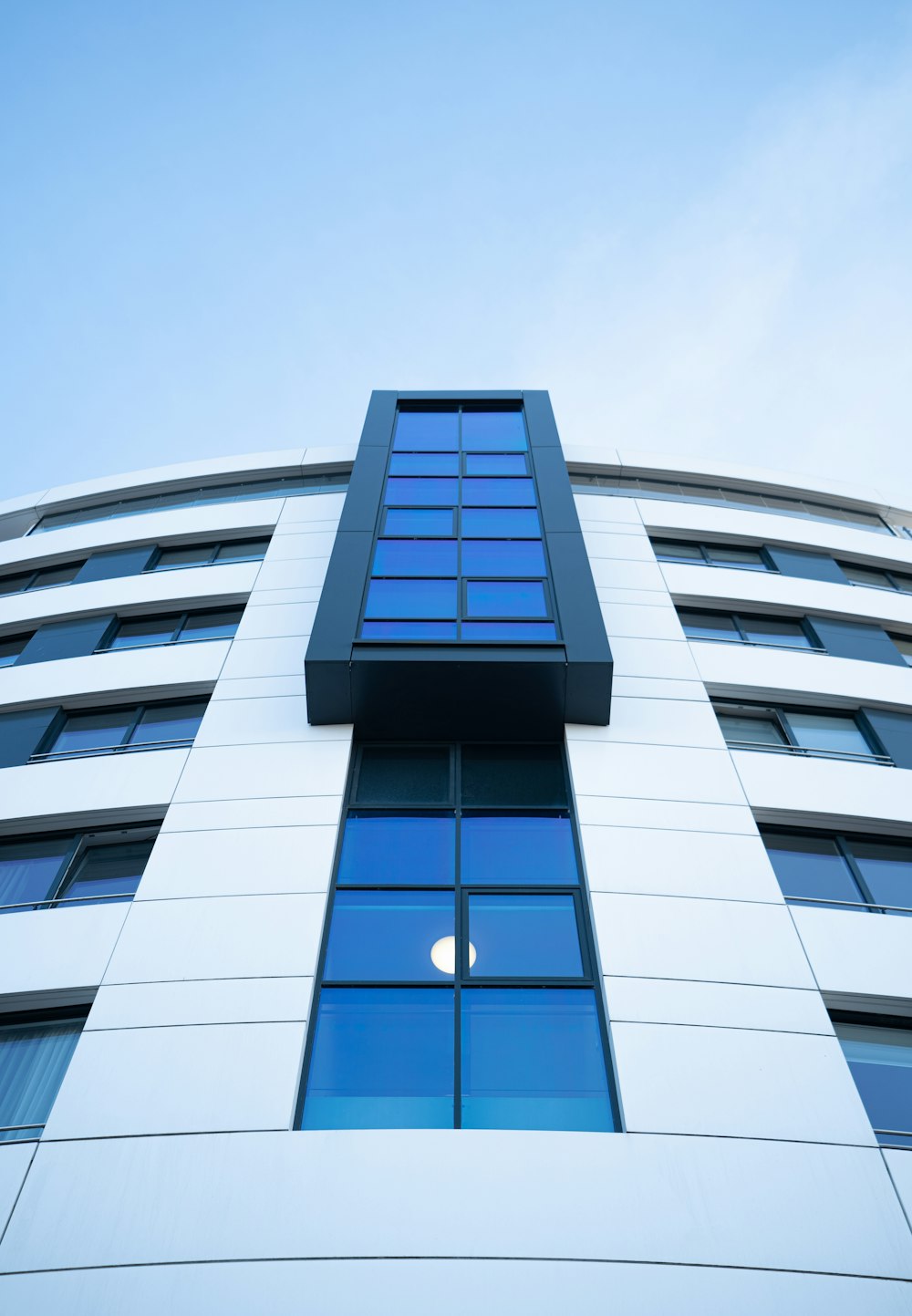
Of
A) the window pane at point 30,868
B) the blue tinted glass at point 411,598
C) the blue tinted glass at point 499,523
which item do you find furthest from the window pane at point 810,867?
the window pane at point 30,868

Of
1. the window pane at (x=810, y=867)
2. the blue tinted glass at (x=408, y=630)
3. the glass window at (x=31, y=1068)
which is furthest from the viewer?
the blue tinted glass at (x=408, y=630)

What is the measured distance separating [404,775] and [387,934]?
254cm

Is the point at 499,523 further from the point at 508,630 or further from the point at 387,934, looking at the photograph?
the point at 387,934

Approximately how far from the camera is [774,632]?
1641 centimetres

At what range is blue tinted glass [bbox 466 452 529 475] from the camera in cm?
1667

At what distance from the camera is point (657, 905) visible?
9.91 m

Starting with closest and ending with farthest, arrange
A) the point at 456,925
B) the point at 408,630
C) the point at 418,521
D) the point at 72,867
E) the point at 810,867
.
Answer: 1. the point at 456,925
2. the point at 810,867
3. the point at 72,867
4. the point at 408,630
5. the point at 418,521

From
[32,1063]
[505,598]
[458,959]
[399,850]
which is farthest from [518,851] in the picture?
[32,1063]

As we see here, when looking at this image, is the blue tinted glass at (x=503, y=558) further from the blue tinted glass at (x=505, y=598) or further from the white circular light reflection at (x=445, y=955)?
the white circular light reflection at (x=445, y=955)

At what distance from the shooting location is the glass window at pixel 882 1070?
349 inches

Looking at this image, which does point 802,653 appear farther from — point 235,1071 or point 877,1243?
point 235,1071

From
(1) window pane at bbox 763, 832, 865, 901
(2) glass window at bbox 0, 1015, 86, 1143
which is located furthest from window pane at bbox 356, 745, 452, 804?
(1) window pane at bbox 763, 832, 865, 901

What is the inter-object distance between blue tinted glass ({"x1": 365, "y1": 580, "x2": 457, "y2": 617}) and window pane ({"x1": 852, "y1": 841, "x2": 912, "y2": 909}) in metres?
6.38

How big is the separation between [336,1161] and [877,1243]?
173 inches
